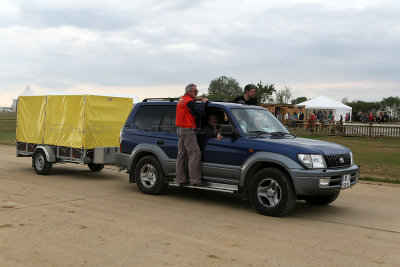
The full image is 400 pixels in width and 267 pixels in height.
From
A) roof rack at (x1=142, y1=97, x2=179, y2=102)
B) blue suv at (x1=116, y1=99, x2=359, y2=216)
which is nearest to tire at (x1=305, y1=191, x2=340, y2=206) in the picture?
blue suv at (x1=116, y1=99, x2=359, y2=216)

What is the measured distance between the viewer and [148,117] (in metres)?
9.55

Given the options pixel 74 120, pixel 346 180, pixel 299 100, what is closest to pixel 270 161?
pixel 346 180

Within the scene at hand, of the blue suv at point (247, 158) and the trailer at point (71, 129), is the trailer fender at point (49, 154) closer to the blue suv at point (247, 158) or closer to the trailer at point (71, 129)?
the trailer at point (71, 129)

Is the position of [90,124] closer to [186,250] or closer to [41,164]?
[41,164]

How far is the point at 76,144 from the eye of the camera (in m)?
11.5

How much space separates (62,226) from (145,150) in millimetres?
3052

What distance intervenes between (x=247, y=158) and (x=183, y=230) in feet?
6.26

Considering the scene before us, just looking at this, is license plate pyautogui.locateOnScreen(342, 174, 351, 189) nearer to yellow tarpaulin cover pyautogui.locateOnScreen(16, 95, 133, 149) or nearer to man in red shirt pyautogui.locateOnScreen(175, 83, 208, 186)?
man in red shirt pyautogui.locateOnScreen(175, 83, 208, 186)

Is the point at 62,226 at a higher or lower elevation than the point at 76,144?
lower

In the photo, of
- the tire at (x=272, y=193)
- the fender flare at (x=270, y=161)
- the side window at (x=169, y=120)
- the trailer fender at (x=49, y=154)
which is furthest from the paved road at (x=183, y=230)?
the trailer fender at (x=49, y=154)

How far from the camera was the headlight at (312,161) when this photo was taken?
709 centimetres

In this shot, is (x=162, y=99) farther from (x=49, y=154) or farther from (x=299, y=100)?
(x=299, y=100)

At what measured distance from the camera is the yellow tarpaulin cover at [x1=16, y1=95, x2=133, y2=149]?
11.5 metres

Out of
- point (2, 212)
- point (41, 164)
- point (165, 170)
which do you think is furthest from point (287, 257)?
point (41, 164)
